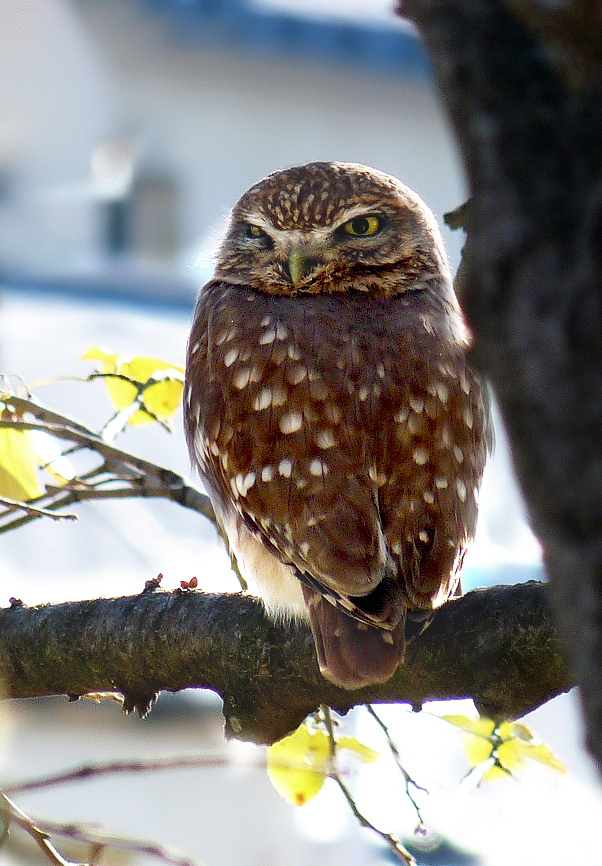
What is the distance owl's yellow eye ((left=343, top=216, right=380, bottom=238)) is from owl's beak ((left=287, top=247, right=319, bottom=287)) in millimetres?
148

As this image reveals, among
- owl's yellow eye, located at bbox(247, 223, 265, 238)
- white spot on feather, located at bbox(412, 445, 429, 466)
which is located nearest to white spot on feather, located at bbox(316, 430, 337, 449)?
Result: white spot on feather, located at bbox(412, 445, 429, 466)

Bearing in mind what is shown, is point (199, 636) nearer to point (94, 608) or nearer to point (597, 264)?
point (94, 608)

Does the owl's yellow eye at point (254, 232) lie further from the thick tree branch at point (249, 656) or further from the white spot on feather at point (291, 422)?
the thick tree branch at point (249, 656)

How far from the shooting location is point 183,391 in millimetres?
2188

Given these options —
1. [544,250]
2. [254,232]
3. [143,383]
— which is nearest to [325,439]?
[143,383]

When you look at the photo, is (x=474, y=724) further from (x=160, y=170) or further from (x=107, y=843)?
(x=160, y=170)

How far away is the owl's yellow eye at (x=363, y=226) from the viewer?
2.49 meters

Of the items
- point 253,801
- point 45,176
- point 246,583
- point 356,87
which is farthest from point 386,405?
point 356,87

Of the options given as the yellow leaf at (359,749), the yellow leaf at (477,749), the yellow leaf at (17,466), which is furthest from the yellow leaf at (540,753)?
the yellow leaf at (17,466)

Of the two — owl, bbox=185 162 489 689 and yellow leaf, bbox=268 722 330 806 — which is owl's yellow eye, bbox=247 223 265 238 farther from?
yellow leaf, bbox=268 722 330 806

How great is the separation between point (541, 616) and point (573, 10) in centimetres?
100

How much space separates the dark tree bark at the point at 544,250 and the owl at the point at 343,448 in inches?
38.8

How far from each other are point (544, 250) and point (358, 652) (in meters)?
1.04

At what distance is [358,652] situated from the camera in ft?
5.17
